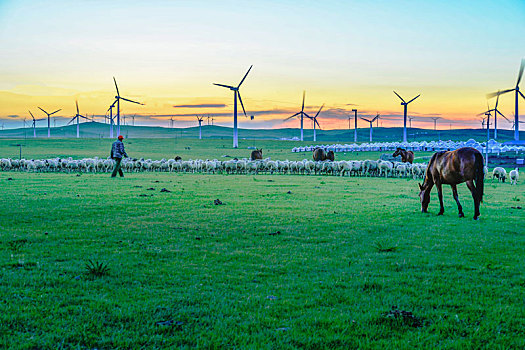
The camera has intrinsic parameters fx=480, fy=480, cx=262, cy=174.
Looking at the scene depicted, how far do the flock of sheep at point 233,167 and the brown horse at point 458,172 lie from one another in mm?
23812

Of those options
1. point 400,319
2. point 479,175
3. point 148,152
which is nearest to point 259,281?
point 400,319

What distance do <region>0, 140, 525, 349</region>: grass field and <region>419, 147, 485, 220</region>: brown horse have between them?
1.07 m

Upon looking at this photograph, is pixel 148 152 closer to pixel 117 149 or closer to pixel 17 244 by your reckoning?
pixel 117 149

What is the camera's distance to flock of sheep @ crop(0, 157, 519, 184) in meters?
41.7

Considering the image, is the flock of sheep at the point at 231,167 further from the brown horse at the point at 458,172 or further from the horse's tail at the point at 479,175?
the horse's tail at the point at 479,175

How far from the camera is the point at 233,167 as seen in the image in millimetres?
44219

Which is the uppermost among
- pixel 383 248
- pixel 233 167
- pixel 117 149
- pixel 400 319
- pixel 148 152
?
pixel 148 152

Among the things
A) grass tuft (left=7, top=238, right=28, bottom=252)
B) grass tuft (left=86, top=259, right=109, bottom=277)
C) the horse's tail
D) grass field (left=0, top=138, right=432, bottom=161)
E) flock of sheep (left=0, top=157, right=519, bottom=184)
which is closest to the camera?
grass tuft (left=86, top=259, right=109, bottom=277)

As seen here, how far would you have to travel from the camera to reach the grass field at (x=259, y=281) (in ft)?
18.3

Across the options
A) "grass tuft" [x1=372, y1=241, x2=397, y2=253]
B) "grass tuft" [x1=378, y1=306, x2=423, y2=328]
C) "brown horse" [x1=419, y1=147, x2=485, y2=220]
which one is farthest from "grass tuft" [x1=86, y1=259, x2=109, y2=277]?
"brown horse" [x1=419, y1=147, x2=485, y2=220]

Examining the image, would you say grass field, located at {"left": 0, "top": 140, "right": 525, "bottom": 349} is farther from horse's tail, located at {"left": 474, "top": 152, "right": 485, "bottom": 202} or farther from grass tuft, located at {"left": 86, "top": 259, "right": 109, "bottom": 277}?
horse's tail, located at {"left": 474, "top": 152, "right": 485, "bottom": 202}

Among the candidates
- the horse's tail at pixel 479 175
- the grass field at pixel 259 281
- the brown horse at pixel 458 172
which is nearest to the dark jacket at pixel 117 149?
the grass field at pixel 259 281

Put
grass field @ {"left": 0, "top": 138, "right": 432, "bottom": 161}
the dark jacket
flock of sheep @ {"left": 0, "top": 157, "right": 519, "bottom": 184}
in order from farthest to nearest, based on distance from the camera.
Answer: grass field @ {"left": 0, "top": 138, "right": 432, "bottom": 161} → flock of sheep @ {"left": 0, "top": 157, "right": 519, "bottom": 184} → the dark jacket

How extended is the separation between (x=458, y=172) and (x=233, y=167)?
30.1 metres
